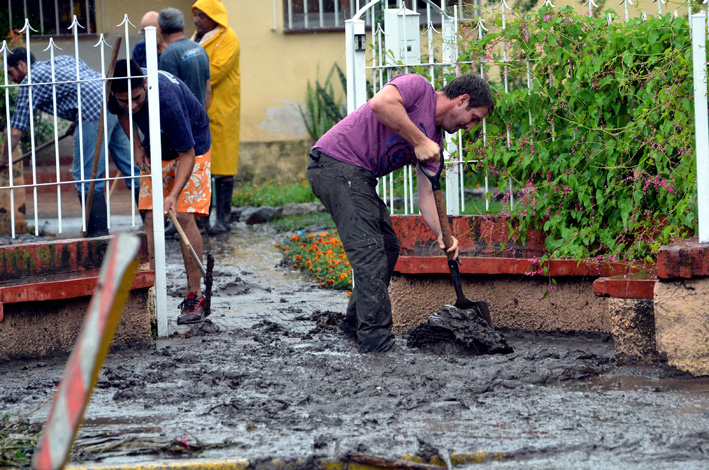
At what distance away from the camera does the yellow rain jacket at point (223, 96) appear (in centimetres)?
920

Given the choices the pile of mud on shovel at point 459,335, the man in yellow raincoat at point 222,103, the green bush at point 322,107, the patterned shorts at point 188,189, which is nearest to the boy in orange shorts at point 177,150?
the patterned shorts at point 188,189

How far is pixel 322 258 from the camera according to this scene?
7.50m

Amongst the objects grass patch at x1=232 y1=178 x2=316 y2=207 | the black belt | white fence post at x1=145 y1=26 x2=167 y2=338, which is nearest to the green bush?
grass patch at x1=232 y1=178 x2=316 y2=207

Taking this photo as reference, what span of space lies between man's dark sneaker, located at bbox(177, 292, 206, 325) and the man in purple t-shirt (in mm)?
1387

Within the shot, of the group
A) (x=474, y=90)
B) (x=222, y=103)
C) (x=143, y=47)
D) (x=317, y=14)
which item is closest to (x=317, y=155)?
(x=474, y=90)

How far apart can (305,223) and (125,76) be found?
186 inches

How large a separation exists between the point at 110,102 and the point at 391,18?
1.85 meters

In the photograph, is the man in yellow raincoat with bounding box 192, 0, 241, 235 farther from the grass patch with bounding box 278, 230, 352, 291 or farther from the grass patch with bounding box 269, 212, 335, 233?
the grass patch with bounding box 278, 230, 352, 291

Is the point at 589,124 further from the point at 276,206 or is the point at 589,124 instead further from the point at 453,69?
the point at 276,206

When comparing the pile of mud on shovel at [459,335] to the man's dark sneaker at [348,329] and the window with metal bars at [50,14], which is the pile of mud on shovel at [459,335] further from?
the window with metal bars at [50,14]

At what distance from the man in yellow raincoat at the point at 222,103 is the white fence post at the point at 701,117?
581 cm

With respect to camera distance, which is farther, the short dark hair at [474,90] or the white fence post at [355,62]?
the white fence post at [355,62]

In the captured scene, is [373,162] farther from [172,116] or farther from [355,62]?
Answer: [172,116]

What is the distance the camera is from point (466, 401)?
373cm
